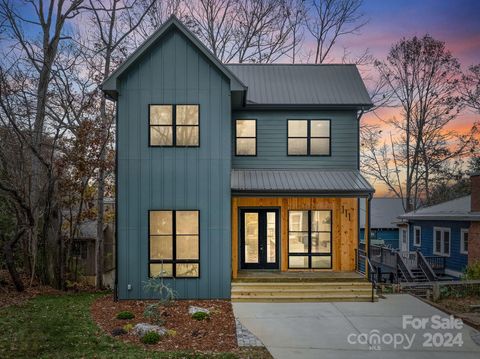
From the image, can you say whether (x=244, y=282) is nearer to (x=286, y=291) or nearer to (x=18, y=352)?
(x=286, y=291)

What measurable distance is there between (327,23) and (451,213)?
1344cm

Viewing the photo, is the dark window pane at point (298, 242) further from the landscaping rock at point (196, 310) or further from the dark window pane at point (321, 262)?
the landscaping rock at point (196, 310)

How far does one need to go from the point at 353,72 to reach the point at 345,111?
2289mm

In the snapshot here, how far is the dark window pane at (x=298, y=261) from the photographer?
1404 centimetres

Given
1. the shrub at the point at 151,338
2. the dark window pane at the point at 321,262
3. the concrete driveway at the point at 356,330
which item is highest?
the dark window pane at the point at 321,262

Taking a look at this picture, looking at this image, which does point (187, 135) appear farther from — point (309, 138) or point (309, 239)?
point (309, 239)

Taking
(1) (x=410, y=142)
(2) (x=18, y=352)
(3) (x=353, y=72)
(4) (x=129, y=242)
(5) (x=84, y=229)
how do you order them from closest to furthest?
(2) (x=18, y=352), (4) (x=129, y=242), (3) (x=353, y=72), (5) (x=84, y=229), (1) (x=410, y=142)

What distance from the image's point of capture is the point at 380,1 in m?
19.2

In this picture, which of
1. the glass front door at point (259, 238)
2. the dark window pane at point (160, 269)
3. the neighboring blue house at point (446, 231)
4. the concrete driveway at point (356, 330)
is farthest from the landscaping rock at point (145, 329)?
the neighboring blue house at point (446, 231)

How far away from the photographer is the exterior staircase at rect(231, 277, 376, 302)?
38.8 ft

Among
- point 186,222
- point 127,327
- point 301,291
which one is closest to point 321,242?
point 301,291

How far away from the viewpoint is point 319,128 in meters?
14.4

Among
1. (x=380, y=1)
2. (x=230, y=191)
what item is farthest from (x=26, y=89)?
(x=380, y=1)

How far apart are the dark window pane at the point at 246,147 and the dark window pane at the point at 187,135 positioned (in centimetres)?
253
